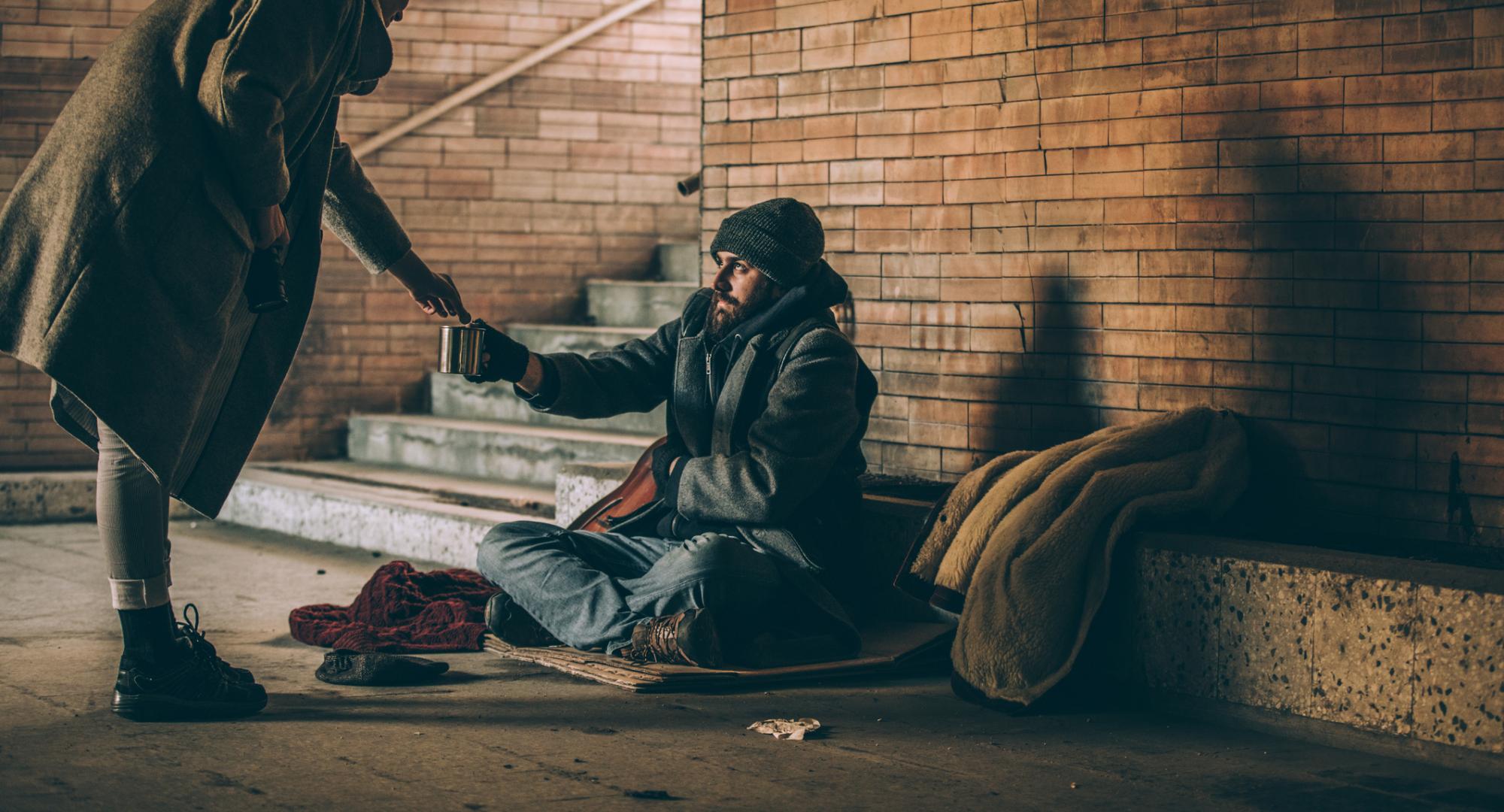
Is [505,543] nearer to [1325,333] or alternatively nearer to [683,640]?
[683,640]

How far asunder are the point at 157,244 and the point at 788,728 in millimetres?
1851

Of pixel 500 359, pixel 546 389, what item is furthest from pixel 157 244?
pixel 546 389

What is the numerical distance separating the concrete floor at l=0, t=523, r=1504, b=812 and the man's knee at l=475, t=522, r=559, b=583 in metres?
0.28

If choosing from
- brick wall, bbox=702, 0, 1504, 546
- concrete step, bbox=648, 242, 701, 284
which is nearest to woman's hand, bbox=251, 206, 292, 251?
brick wall, bbox=702, 0, 1504, 546

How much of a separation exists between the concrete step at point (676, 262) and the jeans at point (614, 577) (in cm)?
392

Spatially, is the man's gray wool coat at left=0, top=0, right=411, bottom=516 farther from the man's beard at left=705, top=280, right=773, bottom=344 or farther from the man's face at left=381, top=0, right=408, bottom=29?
the man's beard at left=705, top=280, right=773, bottom=344

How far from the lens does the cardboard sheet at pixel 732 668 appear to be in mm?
4531

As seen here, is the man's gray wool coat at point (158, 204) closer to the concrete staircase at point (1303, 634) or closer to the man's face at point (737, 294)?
the man's face at point (737, 294)

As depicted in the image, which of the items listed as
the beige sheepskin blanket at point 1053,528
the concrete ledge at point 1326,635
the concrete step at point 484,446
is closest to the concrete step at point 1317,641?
the concrete ledge at point 1326,635

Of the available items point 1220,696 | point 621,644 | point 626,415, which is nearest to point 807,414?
point 621,644

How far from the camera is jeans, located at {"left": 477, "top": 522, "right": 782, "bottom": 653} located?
4.62 meters

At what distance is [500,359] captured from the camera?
15.6ft

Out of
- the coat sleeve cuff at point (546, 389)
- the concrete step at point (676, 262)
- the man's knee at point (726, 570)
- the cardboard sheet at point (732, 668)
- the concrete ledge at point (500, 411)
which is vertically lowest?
the cardboard sheet at point (732, 668)

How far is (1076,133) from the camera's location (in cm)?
532
